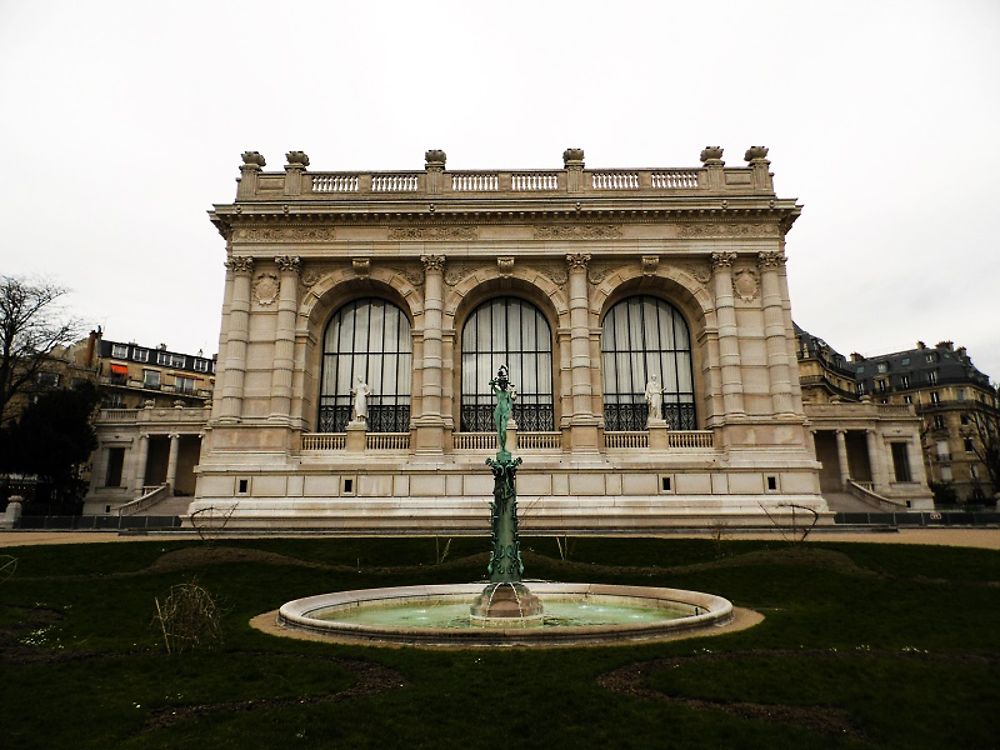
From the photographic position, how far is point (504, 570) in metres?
13.1

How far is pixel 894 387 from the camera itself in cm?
8262

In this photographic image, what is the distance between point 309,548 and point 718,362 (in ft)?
73.2

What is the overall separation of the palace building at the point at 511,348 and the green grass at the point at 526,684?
14.3 meters

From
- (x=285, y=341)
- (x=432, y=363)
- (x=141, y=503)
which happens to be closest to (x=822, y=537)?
(x=432, y=363)

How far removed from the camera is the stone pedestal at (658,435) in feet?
105

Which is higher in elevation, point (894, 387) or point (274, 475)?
point (894, 387)

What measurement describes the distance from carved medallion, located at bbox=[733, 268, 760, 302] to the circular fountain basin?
23.1 m

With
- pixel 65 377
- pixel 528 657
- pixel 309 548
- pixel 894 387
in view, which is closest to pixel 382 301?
pixel 309 548

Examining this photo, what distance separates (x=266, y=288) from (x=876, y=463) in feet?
138

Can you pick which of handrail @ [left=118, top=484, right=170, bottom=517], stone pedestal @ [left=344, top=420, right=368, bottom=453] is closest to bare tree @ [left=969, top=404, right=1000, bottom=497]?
stone pedestal @ [left=344, top=420, right=368, bottom=453]

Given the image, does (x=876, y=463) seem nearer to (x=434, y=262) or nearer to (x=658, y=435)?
(x=658, y=435)

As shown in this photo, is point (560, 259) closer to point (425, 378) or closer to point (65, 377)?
point (425, 378)

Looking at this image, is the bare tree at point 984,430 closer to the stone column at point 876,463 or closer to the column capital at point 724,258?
the stone column at point 876,463

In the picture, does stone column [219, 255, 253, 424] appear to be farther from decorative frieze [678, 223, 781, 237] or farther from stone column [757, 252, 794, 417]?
stone column [757, 252, 794, 417]
